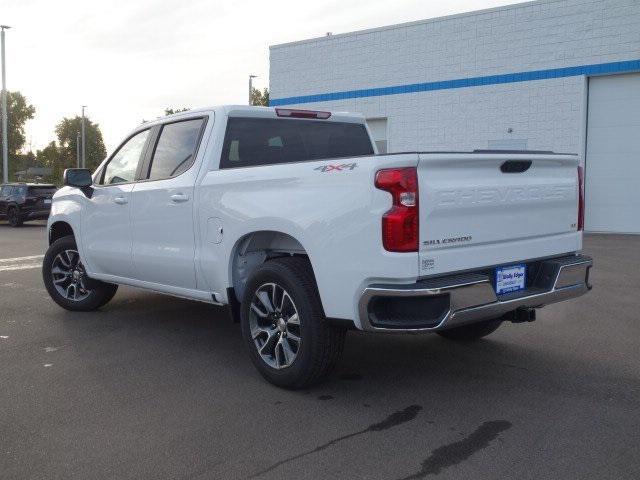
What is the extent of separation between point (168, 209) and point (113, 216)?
1.05m

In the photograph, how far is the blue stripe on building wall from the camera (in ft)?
57.9

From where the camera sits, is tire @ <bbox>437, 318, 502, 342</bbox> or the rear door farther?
tire @ <bbox>437, 318, 502, 342</bbox>

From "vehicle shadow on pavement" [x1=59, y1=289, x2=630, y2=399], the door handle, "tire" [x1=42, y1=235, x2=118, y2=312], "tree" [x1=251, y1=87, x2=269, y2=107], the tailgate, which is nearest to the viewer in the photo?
the tailgate

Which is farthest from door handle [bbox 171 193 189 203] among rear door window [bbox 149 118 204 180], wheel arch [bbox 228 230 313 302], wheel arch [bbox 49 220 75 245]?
wheel arch [bbox 49 220 75 245]

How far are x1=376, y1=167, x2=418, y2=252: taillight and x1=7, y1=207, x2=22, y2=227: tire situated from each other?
2080cm

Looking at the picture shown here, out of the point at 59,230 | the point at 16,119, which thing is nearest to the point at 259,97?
the point at 16,119

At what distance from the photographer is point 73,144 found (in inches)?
3590

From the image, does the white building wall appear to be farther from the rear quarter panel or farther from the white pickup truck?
the rear quarter panel

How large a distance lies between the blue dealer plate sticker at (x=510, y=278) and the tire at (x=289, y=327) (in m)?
1.06

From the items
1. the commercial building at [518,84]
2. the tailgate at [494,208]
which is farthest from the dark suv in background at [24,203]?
the tailgate at [494,208]

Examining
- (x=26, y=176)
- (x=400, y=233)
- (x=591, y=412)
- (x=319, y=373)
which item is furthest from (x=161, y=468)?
(x=26, y=176)

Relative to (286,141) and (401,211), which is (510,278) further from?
(286,141)

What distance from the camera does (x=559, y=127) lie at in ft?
60.7

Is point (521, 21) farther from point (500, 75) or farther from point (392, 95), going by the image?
point (392, 95)
